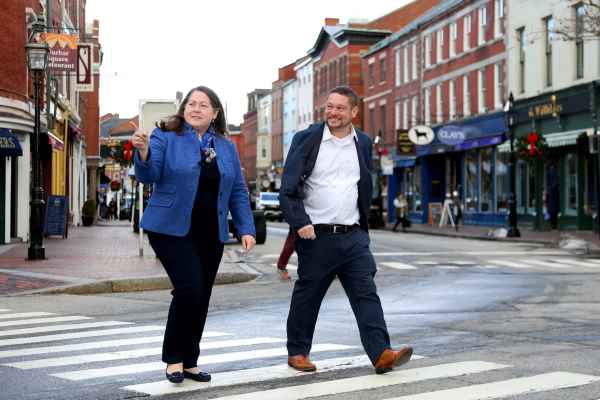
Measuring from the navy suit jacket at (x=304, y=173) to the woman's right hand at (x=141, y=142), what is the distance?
101 cm

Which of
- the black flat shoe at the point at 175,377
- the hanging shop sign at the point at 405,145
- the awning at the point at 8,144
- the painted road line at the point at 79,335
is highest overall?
the hanging shop sign at the point at 405,145

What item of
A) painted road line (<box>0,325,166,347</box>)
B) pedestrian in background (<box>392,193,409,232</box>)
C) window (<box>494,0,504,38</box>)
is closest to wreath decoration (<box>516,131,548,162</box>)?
pedestrian in background (<box>392,193,409,232</box>)

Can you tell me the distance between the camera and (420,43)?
53.5 m

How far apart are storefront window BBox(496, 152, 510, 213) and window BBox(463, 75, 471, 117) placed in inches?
144

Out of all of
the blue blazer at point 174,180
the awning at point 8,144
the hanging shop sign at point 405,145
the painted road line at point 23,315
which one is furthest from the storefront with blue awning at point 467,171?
the blue blazer at point 174,180

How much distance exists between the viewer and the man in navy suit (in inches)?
275

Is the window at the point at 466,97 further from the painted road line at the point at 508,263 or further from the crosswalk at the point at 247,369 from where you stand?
the crosswalk at the point at 247,369

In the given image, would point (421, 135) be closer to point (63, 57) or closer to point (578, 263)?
point (63, 57)

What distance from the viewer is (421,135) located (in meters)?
46.3

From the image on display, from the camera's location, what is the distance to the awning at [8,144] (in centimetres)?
2416

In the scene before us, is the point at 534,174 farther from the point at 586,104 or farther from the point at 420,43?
the point at 420,43

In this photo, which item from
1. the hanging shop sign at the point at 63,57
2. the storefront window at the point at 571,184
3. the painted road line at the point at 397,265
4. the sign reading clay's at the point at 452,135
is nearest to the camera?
the painted road line at the point at 397,265

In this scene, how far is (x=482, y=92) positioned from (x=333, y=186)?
126ft

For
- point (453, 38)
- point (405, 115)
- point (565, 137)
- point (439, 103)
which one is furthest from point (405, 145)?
point (565, 137)
